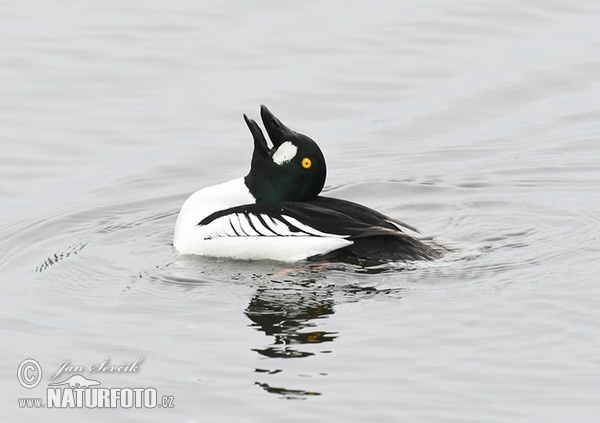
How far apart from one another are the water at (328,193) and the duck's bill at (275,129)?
1.12m

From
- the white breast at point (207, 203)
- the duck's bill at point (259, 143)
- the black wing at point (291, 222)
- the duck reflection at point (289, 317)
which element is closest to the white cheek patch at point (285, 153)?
the duck's bill at point (259, 143)

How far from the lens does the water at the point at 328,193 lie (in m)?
8.66

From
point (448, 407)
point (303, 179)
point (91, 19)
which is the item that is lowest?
point (448, 407)

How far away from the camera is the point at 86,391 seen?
867cm

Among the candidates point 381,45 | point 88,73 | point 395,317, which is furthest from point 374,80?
point 395,317

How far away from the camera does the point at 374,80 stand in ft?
57.5

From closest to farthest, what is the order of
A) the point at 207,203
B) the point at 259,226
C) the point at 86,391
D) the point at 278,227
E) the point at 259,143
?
the point at 86,391 → the point at 278,227 → the point at 259,226 → the point at 259,143 → the point at 207,203

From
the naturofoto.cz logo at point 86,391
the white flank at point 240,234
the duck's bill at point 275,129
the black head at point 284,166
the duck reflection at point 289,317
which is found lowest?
the naturofoto.cz logo at point 86,391

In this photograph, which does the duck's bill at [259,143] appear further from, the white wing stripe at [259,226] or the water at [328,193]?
the water at [328,193]

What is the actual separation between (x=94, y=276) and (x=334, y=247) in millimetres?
1968

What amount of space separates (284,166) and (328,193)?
6.93 ft

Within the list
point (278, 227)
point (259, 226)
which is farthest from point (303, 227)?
point (259, 226)

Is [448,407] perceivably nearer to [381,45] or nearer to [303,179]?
[303,179]

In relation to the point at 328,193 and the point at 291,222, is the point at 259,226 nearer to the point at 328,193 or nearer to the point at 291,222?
the point at 291,222
